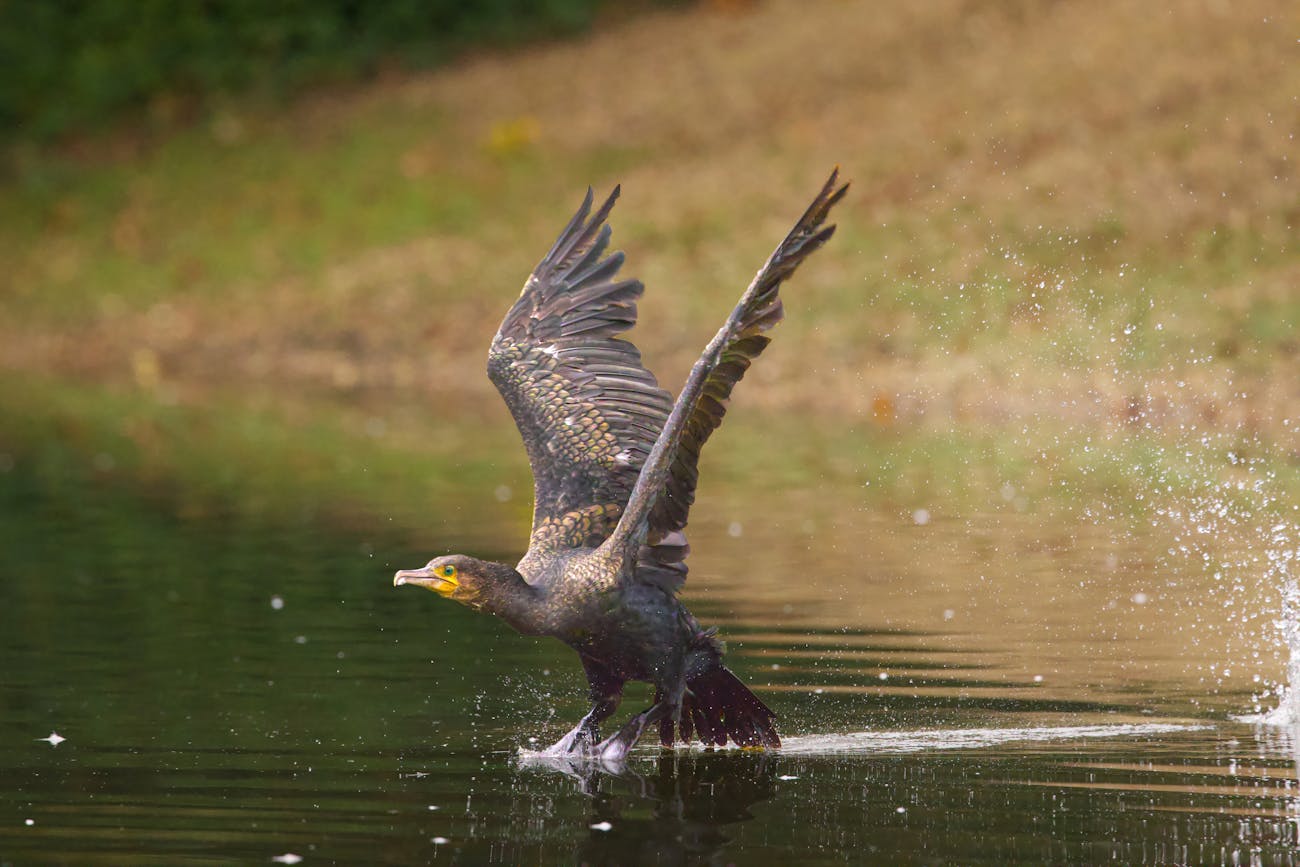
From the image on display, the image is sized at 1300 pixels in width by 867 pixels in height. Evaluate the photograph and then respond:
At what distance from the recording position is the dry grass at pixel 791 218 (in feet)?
61.3

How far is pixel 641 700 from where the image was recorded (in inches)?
339

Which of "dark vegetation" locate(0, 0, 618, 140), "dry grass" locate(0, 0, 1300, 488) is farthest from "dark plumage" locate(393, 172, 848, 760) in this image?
"dark vegetation" locate(0, 0, 618, 140)

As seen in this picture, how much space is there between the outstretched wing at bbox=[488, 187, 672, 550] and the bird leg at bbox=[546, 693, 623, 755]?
60 cm

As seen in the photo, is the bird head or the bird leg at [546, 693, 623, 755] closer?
the bird head

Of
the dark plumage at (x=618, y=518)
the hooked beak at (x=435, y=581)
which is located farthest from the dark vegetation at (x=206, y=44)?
the hooked beak at (x=435, y=581)

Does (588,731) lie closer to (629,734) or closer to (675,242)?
(629,734)

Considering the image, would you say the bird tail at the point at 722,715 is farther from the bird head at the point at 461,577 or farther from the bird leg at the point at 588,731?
the bird head at the point at 461,577

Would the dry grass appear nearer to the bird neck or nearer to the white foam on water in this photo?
the white foam on water

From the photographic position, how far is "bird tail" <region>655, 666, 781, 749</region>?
7438 millimetres

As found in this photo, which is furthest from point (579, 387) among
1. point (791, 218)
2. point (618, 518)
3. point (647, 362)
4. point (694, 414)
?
point (791, 218)

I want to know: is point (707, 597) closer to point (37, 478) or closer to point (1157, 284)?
point (37, 478)

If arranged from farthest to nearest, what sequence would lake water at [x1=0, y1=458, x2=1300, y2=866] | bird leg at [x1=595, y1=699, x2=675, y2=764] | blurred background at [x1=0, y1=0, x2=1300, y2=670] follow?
blurred background at [x1=0, y1=0, x2=1300, y2=670] < bird leg at [x1=595, y1=699, x2=675, y2=764] < lake water at [x1=0, y1=458, x2=1300, y2=866]

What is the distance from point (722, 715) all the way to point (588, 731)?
1.62 ft

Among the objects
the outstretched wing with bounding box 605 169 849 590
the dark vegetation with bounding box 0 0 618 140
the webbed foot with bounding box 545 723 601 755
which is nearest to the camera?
the outstretched wing with bounding box 605 169 849 590
